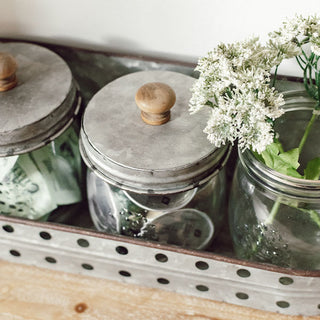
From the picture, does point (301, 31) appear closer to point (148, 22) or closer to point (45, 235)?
point (148, 22)

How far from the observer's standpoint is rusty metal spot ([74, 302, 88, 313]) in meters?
0.69

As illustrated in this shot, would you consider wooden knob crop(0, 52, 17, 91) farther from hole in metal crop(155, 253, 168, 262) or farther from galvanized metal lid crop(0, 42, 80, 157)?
hole in metal crop(155, 253, 168, 262)

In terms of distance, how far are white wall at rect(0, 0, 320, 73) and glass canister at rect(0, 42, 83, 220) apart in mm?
59

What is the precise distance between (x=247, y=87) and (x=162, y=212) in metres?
0.23

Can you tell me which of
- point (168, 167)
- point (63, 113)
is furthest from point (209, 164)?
point (63, 113)

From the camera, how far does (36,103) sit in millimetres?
633

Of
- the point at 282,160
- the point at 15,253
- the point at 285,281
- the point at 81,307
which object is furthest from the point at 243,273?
the point at 15,253

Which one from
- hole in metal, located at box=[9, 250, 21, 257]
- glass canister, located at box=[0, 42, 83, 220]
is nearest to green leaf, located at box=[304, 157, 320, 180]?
glass canister, located at box=[0, 42, 83, 220]

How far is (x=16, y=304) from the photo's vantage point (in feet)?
2.27

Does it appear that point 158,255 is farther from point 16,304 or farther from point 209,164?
point 16,304

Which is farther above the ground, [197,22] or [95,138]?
[197,22]

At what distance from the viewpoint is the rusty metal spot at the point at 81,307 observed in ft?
2.25

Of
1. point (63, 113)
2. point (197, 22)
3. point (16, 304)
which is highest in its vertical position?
point (197, 22)

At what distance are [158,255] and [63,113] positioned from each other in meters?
0.24
